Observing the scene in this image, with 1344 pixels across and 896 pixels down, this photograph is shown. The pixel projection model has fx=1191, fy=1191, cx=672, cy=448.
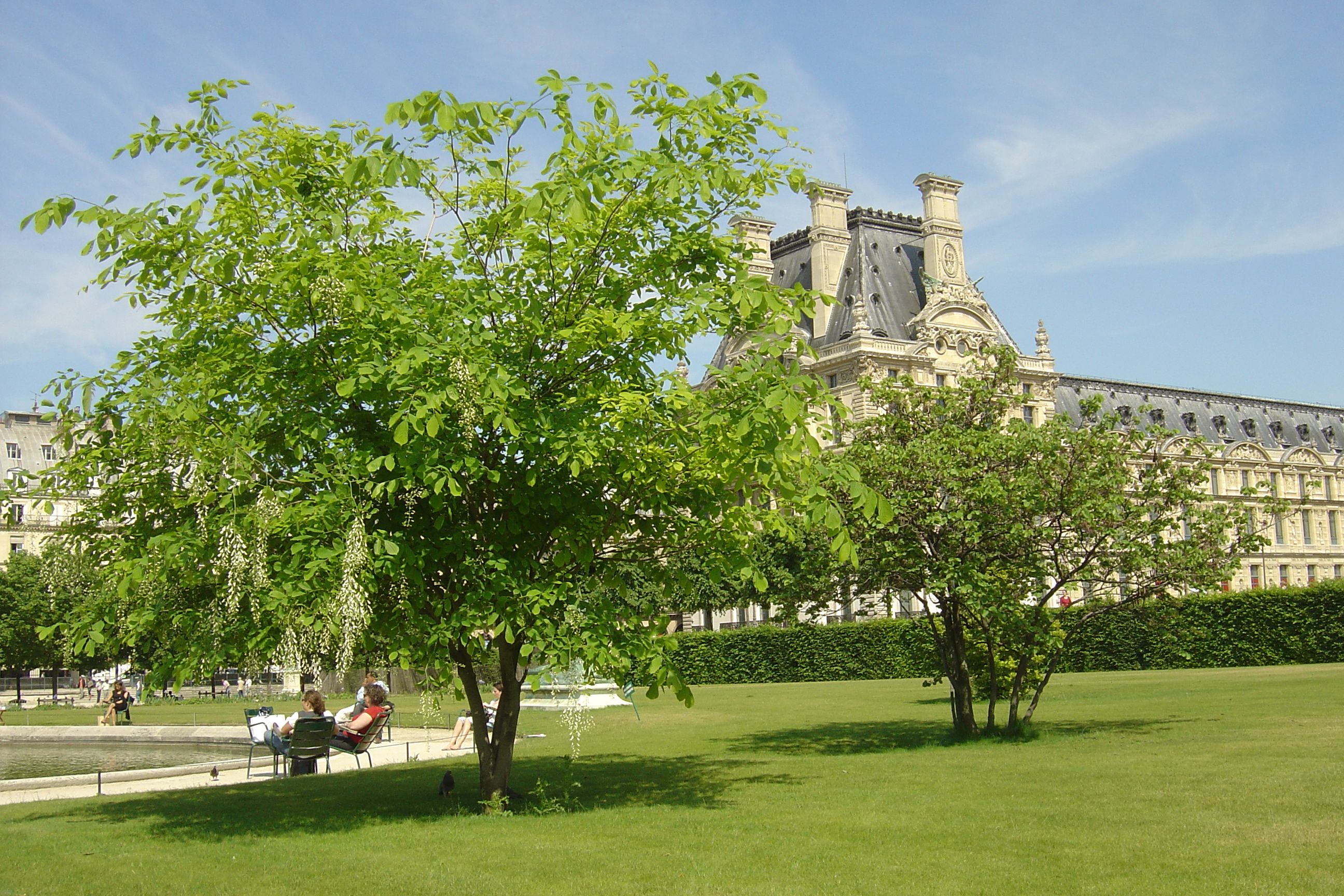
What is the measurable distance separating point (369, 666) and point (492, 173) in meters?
5.21

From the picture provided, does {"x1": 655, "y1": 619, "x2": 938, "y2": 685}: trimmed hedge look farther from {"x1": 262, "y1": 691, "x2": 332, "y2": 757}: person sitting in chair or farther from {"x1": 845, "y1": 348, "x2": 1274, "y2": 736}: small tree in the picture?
{"x1": 262, "y1": 691, "x2": 332, "y2": 757}: person sitting in chair

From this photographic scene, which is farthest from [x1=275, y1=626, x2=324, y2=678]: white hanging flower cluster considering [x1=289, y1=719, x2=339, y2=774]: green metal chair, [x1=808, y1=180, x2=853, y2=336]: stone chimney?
[x1=808, y1=180, x2=853, y2=336]: stone chimney

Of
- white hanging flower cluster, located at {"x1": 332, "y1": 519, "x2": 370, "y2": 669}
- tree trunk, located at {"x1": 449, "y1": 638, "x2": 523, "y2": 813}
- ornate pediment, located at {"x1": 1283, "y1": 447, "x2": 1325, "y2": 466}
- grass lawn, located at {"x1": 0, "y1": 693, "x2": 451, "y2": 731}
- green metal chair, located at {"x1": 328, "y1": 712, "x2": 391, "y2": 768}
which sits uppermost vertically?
ornate pediment, located at {"x1": 1283, "y1": 447, "x2": 1325, "y2": 466}

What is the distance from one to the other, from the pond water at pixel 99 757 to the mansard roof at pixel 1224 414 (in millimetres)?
67017

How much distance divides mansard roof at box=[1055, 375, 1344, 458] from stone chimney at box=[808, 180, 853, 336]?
19.4 m

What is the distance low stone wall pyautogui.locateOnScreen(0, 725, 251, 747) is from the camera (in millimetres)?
23453

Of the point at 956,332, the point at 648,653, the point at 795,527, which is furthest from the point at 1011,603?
the point at 956,332

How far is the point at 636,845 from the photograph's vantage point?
31.7 ft

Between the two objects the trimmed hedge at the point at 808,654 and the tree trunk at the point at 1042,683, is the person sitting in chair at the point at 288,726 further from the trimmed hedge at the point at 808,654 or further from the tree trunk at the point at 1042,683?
the trimmed hedge at the point at 808,654

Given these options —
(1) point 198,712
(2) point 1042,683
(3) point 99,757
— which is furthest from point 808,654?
(3) point 99,757

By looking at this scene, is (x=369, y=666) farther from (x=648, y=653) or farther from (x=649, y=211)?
(x=649, y=211)

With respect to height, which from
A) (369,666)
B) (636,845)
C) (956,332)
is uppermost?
(956,332)

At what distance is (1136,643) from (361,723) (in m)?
31.2

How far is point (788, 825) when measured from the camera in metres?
10.4
